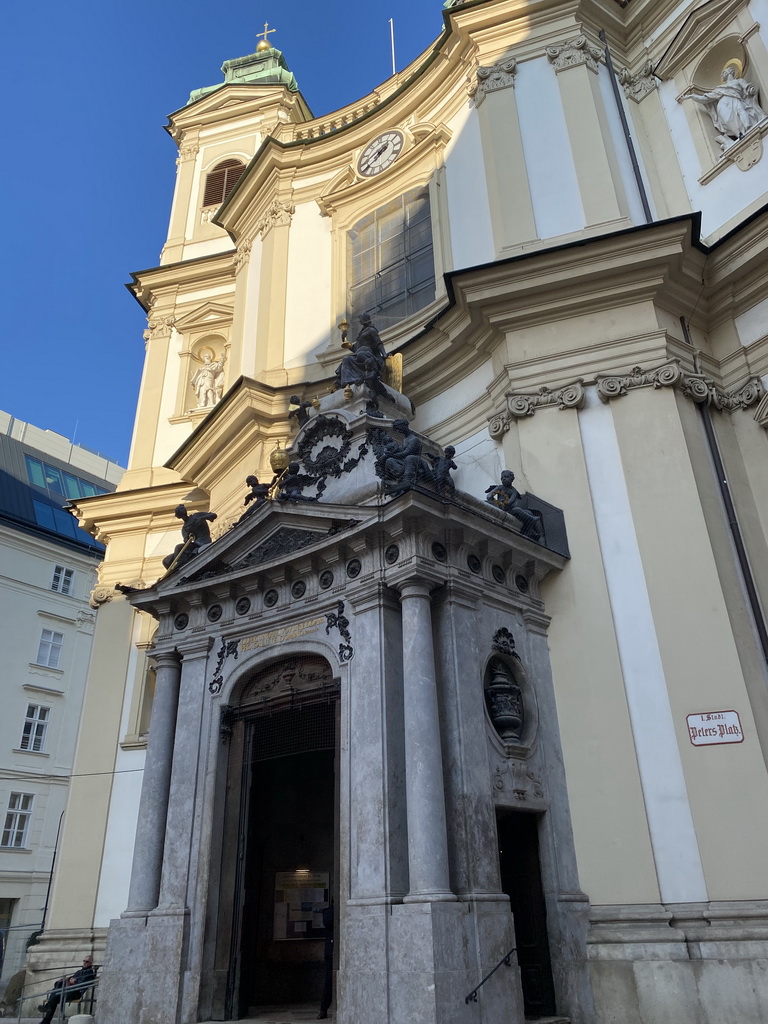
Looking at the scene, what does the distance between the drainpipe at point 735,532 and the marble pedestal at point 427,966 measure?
4487mm

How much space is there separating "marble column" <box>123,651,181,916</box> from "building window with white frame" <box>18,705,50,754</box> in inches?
773

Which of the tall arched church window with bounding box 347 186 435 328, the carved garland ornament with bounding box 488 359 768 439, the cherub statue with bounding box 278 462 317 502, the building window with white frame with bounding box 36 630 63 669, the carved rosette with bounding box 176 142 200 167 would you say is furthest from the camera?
the building window with white frame with bounding box 36 630 63 669

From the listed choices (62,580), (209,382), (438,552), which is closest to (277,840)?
(438,552)

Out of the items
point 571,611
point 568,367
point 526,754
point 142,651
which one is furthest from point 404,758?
point 142,651

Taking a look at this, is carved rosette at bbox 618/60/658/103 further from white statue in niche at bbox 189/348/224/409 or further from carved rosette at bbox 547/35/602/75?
white statue in niche at bbox 189/348/224/409

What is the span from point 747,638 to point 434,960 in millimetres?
4972

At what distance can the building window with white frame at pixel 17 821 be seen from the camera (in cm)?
2636

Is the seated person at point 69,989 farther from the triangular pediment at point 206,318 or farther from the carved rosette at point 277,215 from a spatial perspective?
the carved rosette at point 277,215

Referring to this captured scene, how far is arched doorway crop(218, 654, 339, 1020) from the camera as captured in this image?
9.80 metres

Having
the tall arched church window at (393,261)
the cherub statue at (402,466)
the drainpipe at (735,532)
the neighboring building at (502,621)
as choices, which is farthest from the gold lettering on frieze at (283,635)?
the tall arched church window at (393,261)

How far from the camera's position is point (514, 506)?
35.0 feet

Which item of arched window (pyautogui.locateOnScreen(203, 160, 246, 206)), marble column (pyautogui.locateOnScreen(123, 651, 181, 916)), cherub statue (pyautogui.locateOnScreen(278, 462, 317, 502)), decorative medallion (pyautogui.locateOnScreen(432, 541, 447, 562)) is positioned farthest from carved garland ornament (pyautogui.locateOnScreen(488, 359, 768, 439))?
arched window (pyautogui.locateOnScreen(203, 160, 246, 206))

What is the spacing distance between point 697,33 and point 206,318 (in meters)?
12.2

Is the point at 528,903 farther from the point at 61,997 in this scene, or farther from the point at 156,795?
the point at 61,997
